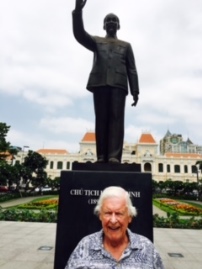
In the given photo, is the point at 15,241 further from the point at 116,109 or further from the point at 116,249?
the point at 116,249

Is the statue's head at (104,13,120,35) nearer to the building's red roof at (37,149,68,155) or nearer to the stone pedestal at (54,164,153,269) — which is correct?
the stone pedestal at (54,164,153,269)

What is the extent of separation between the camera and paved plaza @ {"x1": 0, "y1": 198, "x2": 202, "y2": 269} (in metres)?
5.31

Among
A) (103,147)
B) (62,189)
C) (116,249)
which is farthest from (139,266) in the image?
(103,147)

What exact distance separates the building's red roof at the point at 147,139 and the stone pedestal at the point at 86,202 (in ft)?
241

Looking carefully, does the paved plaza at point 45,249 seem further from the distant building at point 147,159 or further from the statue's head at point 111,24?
the distant building at point 147,159

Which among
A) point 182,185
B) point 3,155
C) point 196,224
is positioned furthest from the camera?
point 182,185

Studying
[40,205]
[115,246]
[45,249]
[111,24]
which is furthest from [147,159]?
[115,246]

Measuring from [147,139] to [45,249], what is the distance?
72089 mm

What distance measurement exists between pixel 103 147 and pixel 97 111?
0.56m

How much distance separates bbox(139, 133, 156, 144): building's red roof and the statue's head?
72.6 meters

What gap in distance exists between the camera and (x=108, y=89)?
175 inches

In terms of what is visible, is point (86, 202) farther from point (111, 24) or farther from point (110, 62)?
point (111, 24)

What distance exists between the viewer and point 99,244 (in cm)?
173

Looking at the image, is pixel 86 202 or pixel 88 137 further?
pixel 88 137
